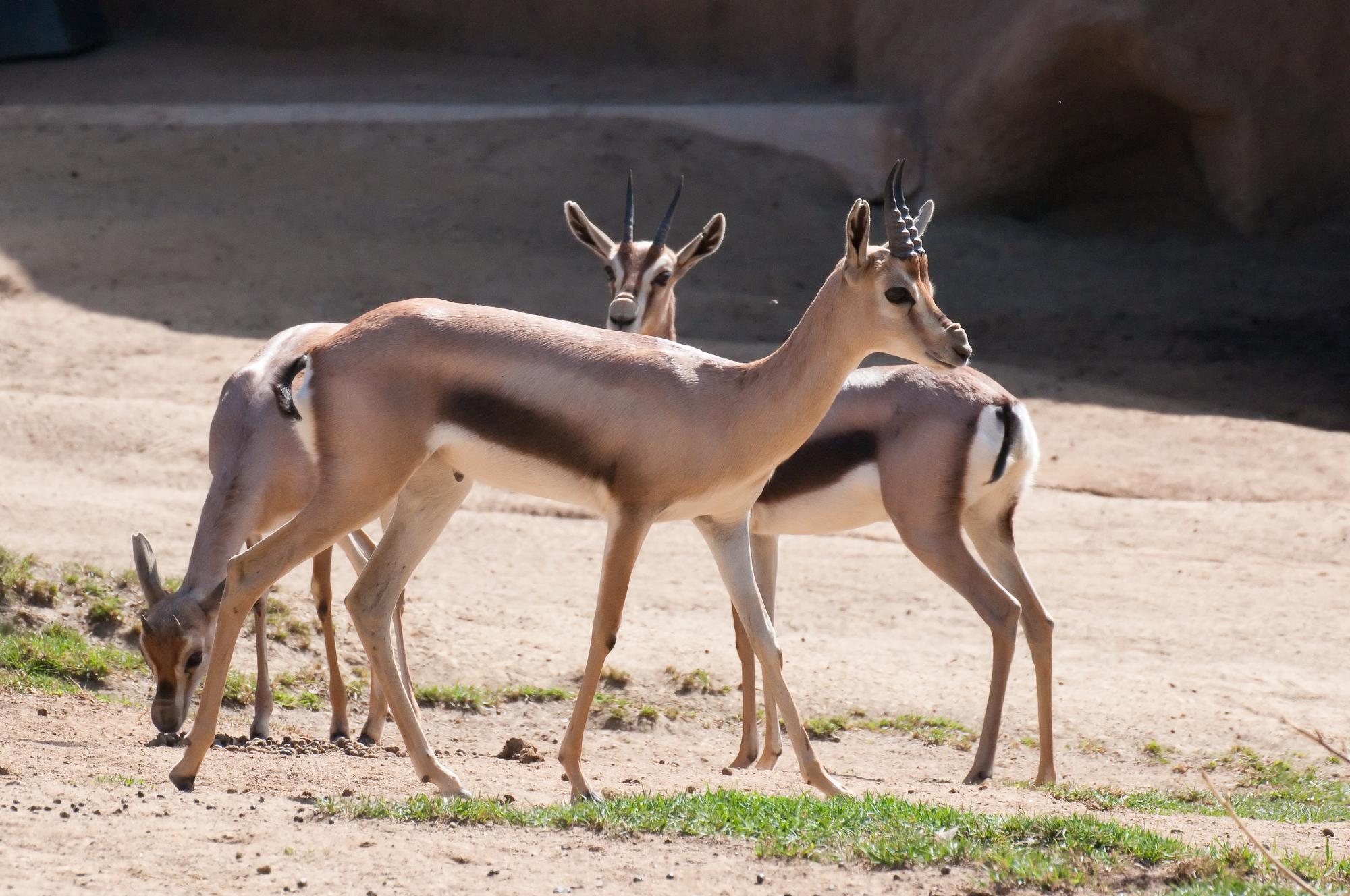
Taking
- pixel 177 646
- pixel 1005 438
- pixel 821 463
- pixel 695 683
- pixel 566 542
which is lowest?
pixel 177 646

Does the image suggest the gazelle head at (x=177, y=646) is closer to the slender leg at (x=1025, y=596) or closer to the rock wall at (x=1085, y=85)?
the slender leg at (x=1025, y=596)

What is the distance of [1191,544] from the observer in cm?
1098

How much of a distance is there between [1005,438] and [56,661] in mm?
4702

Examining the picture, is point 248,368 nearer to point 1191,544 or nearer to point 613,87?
point 1191,544

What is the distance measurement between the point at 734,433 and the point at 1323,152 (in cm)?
1564

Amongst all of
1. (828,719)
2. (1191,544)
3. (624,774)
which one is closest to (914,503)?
(828,719)

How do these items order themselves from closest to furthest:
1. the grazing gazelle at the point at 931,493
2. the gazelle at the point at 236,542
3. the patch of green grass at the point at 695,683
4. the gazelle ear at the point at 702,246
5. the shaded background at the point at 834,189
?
the gazelle at the point at 236,542, the grazing gazelle at the point at 931,493, the patch of green grass at the point at 695,683, the gazelle ear at the point at 702,246, the shaded background at the point at 834,189

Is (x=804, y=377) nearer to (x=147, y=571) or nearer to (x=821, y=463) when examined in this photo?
(x=821, y=463)

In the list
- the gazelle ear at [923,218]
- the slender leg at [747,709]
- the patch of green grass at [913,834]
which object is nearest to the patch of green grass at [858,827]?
the patch of green grass at [913,834]

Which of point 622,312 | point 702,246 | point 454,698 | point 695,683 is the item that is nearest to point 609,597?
point 454,698

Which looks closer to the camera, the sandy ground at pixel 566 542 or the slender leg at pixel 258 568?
the sandy ground at pixel 566 542

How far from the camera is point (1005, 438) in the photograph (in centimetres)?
741

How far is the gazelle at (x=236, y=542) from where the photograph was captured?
20.6ft

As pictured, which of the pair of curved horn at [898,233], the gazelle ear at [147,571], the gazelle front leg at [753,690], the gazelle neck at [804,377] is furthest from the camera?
the gazelle front leg at [753,690]
